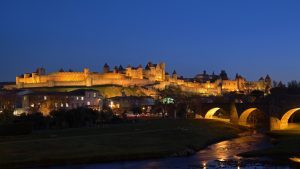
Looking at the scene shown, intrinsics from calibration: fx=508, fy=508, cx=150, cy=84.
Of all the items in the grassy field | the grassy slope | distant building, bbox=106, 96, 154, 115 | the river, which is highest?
the grassy slope

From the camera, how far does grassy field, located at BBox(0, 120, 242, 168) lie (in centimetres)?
3994

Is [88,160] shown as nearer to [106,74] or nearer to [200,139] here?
[200,139]

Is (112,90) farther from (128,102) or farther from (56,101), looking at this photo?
(56,101)

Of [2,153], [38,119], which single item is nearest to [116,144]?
[2,153]

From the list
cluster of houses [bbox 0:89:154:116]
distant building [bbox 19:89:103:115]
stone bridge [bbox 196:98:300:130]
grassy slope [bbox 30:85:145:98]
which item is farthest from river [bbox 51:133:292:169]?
grassy slope [bbox 30:85:145:98]

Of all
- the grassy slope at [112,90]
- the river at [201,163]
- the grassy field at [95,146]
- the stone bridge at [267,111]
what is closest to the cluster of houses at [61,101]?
the grassy slope at [112,90]

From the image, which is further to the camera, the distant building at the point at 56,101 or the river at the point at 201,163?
the distant building at the point at 56,101

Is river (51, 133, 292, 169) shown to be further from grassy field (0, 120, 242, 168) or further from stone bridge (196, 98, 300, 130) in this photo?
stone bridge (196, 98, 300, 130)

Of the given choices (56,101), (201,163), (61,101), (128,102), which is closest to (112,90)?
(128,102)

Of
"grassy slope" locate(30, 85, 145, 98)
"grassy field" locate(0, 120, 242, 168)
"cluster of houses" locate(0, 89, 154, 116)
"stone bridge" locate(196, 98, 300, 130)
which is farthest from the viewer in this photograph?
"grassy slope" locate(30, 85, 145, 98)

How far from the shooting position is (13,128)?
54469mm

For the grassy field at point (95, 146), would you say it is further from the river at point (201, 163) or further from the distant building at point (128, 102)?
the distant building at point (128, 102)

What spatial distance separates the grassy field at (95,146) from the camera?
131 feet

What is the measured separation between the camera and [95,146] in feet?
151
